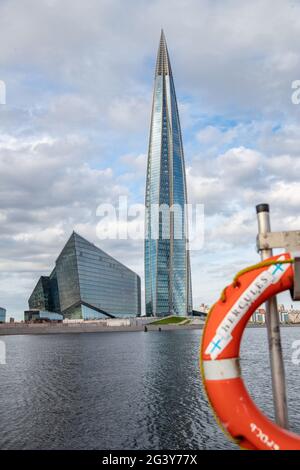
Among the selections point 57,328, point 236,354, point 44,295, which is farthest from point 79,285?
point 236,354

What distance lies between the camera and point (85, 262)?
176 meters

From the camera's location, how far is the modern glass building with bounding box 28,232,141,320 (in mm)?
173375

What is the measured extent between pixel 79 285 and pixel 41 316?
21.8 m

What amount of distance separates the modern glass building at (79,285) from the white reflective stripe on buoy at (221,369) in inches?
6565

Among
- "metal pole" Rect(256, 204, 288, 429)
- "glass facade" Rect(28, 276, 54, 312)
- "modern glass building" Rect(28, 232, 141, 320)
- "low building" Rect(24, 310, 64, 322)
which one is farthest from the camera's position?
"glass facade" Rect(28, 276, 54, 312)

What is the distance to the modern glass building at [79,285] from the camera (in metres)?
173

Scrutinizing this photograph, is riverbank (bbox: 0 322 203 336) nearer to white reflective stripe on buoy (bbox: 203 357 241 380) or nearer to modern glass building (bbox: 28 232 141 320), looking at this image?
modern glass building (bbox: 28 232 141 320)

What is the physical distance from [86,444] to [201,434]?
498cm

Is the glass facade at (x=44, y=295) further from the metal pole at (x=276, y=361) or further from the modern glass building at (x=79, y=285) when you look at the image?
the metal pole at (x=276, y=361)

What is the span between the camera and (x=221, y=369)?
Result: 25.1 ft

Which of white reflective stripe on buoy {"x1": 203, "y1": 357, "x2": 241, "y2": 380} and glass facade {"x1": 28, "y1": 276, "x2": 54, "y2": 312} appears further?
glass facade {"x1": 28, "y1": 276, "x2": 54, "y2": 312}

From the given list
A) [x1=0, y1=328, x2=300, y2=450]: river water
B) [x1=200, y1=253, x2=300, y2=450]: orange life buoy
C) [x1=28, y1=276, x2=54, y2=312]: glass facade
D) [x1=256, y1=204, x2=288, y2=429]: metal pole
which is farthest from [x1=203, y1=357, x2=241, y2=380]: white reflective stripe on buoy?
[x1=28, y1=276, x2=54, y2=312]: glass facade

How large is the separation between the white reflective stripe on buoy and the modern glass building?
16675 cm
